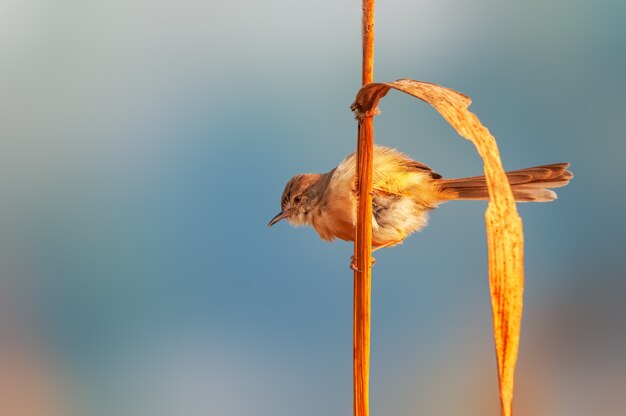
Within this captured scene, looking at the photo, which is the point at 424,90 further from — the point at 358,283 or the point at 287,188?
the point at 287,188

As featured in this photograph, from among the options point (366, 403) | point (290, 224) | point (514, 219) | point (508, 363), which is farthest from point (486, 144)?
point (290, 224)

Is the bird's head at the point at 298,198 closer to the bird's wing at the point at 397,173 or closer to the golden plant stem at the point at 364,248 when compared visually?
the bird's wing at the point at 397,173

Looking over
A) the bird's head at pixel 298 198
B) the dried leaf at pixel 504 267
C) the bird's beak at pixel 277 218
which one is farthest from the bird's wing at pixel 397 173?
the dried leaf at pixel 504 267

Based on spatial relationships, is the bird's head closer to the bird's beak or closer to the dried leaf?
the bird's beak

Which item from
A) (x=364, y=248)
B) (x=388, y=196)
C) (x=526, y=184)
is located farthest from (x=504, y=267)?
(x=388, y=196)

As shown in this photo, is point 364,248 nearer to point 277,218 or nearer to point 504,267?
point 504,267

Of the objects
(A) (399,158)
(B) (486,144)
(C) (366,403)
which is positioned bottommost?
(C) (366,403)

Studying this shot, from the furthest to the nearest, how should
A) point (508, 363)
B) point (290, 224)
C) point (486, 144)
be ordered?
point (290, 224) → point (486, 144) → point (508, 363)
